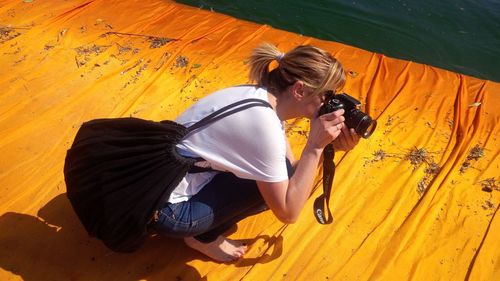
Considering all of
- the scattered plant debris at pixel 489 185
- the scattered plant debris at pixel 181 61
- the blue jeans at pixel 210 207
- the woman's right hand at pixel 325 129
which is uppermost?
the woman's right hand at pixel 325 129

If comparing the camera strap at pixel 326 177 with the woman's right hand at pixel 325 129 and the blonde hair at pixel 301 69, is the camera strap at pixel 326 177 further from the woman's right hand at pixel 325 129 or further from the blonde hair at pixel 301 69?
the blonde hair at pixel 301 69

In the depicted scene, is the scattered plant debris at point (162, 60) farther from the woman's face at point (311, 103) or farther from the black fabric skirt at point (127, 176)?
the woman's face at point (311, 103)

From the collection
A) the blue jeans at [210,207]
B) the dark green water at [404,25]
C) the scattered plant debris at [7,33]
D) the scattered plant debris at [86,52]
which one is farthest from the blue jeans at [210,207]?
the dark green water at [404,25]

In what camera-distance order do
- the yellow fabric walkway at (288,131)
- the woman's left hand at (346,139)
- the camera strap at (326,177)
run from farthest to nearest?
the yellow fabric walkway at (288,131), the camera strap at (326,177), the woman's left hand at (346,139)

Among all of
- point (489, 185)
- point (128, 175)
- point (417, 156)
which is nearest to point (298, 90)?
point (128, 175)

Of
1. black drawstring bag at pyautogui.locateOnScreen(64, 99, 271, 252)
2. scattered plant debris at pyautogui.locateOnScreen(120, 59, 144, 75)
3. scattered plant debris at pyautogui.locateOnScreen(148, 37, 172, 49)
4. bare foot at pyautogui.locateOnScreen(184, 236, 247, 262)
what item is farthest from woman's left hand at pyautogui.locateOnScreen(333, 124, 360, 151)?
scattered plant debris at pyautogui.locateOnScreen(148, 37, 172, 49)

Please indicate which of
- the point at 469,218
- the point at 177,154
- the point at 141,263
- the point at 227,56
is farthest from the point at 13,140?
the point at 469,218

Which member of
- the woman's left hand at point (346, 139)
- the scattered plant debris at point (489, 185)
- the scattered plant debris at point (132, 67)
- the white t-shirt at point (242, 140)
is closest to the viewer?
the white t-shirt at point (242, 140)

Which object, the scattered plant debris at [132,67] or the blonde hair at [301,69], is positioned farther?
the scattered plant debris at [132,67]

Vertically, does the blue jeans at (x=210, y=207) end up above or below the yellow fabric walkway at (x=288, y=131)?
above

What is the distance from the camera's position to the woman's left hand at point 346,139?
1.66 meters

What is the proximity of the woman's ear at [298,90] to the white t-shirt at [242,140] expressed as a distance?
0.35ft

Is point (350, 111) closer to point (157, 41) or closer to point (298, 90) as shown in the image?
point (298, 90)

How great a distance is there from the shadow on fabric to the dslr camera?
0.88 meters
